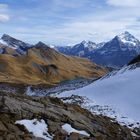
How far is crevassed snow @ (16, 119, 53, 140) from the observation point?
23.1 metres

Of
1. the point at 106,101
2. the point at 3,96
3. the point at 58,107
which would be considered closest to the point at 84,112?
the point at 58,107

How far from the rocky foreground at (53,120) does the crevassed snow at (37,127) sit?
240 mm

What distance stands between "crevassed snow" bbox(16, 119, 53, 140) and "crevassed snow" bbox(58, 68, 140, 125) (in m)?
10.7

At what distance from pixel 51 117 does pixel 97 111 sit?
10.0 m

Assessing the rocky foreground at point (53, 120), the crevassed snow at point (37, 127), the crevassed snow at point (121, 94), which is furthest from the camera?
the crevassed snow at point (121, 94)

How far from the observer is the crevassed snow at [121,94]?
1405 inches

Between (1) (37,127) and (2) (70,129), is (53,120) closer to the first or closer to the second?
(2) (70,129)

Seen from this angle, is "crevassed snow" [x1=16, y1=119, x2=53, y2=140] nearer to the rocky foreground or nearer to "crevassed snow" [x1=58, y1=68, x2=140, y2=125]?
the rocky foreground

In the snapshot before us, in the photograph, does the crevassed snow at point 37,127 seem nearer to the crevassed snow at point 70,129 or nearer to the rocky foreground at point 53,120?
the rocky foreground at point 53,120

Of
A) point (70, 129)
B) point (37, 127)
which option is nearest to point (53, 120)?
point (70, 129)

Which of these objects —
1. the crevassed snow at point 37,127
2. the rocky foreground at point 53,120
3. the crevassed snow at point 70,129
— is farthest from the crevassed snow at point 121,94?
the crevassed snow at point 37,127

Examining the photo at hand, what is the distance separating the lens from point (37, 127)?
937 inches

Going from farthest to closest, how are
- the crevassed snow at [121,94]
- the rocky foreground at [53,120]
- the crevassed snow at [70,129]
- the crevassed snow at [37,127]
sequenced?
the crevassed snow at [121,94]
the crevassed snow at [70,129]
the crevassed snow at [37,127]
the rocky foreground at [53,120]

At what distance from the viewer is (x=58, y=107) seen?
2764 cm
